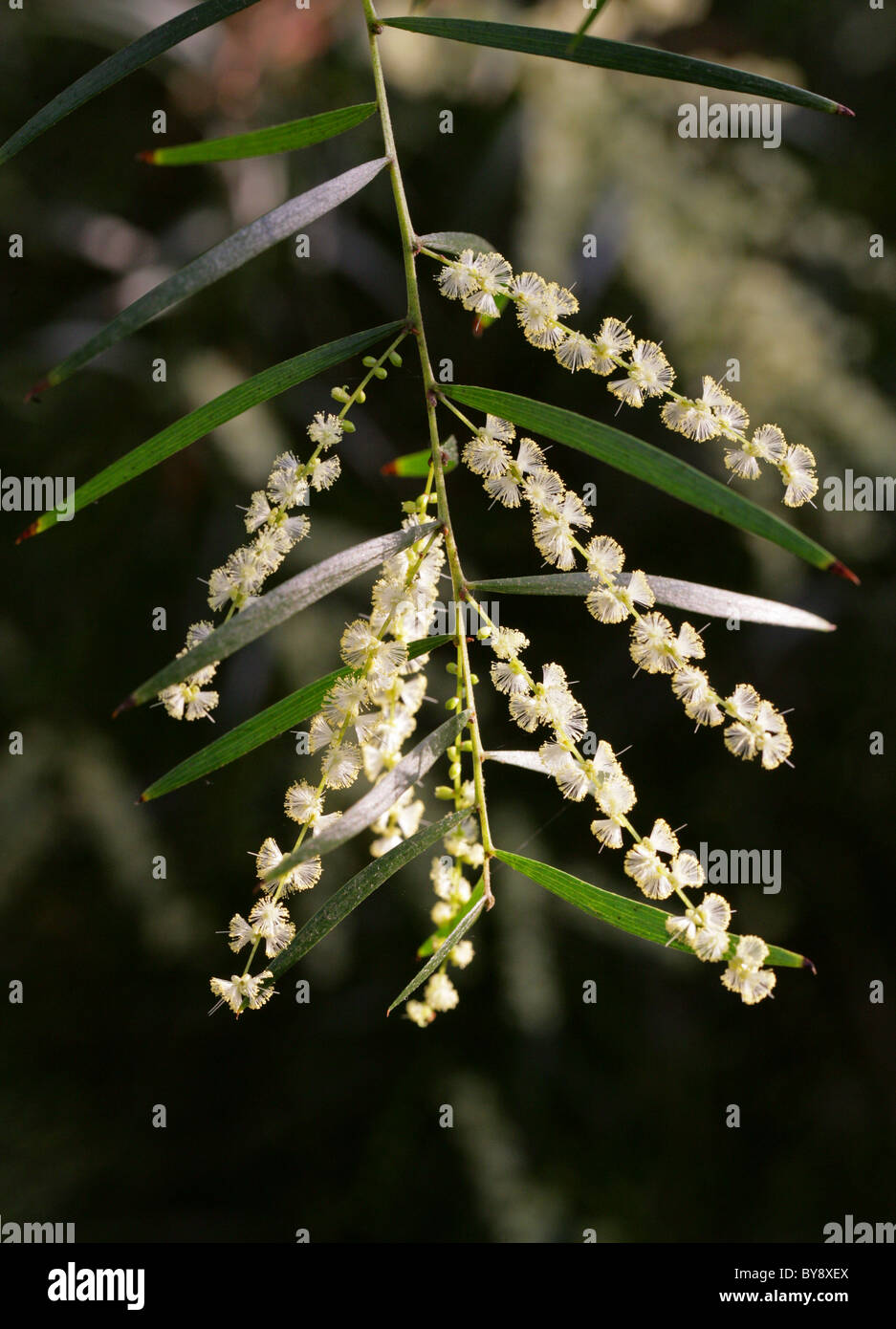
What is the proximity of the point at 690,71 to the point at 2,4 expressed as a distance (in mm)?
1243

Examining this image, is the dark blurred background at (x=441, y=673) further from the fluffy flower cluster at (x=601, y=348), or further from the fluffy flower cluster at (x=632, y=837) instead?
the fluffy flower cluster at (x=632, y=837)

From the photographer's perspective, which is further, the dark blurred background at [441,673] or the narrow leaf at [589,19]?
the dark blurred background at [441,673]

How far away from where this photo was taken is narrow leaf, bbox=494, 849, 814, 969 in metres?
0.40

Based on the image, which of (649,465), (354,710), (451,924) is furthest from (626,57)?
(451,924)

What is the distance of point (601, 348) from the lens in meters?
0.40

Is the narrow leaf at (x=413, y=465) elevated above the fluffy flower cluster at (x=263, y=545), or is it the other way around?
the narrow leaf at (x=413, y=465)

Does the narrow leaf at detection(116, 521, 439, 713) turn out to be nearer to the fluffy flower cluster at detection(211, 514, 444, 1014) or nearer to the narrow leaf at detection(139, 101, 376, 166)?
the fluffy flower cluster at detection(211, 514, 444, 1014)

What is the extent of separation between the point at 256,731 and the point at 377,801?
67 mm

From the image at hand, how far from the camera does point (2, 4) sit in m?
1.22

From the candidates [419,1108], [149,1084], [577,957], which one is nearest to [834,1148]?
[577,957]

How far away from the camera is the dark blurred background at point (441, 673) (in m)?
1.14

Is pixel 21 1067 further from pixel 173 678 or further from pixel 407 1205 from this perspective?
pixel 173 678

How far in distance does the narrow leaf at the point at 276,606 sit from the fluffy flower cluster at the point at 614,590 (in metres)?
0.05

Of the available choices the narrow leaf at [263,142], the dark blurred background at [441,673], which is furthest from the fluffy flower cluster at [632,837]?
the dark blurred background at [441,673]
